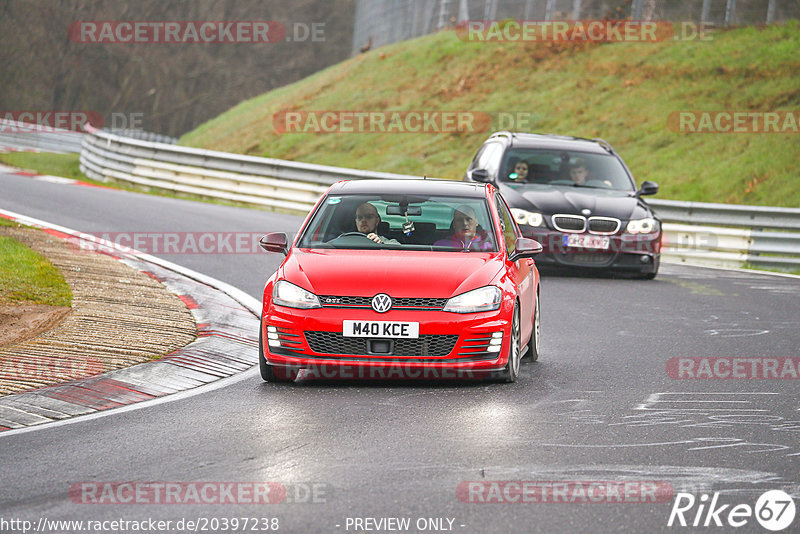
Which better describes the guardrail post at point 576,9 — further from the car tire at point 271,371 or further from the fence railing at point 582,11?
the car tire at point 271,371

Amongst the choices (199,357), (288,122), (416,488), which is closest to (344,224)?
(199,357)

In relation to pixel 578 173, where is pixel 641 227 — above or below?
below

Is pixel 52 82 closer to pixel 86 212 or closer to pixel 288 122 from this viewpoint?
pixel 288 122

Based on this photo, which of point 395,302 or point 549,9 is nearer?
point 395,302

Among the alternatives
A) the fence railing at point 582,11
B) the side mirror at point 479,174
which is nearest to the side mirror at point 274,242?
the side mirror at point 479,174

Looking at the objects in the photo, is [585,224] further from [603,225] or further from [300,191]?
[300,191]

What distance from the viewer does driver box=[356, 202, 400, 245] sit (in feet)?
31.0

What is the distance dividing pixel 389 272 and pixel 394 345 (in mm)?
561

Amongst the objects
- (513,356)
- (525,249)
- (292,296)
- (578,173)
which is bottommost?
(513,356)

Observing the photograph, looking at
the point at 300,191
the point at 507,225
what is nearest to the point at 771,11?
the point at 300,191

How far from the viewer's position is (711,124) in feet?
104

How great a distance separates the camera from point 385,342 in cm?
831

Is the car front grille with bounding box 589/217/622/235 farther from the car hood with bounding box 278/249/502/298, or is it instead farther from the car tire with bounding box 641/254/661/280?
the car hood with bounding box 278/249/502/298

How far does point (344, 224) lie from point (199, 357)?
4.90ft
